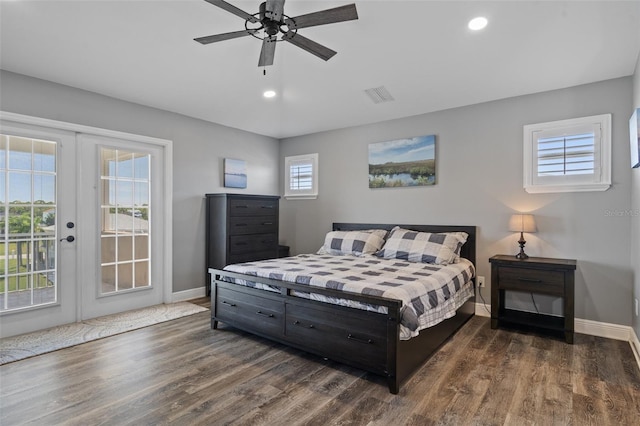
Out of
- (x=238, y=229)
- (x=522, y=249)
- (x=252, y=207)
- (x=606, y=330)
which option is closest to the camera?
(x=606, y=330)

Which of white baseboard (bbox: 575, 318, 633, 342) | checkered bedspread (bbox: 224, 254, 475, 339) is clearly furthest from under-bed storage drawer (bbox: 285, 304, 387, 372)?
white baseboard (bbox: 575, 318, 633, 342)

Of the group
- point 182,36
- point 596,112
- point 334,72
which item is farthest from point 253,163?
point 596,112

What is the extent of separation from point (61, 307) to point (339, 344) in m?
3.00

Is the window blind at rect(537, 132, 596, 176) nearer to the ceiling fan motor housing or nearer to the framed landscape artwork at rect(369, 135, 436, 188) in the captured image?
the framed landscape artwork at rect(369, 135, 436, 188)

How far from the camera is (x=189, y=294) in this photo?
4699 mm

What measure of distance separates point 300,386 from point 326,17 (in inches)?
93.6

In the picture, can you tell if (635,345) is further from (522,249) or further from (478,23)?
(478,23)

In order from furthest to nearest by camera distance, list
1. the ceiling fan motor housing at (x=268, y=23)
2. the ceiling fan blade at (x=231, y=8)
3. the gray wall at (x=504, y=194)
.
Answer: the gray wall at (x=504, y=194) < the ceiling fan motor housing at (x=268, y=23) < the ceiling fan blade at (x=231, y=8)

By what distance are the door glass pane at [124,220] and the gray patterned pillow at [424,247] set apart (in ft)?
9.71

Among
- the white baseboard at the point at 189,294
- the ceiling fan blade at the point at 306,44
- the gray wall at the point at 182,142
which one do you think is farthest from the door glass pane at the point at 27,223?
the ceiling fan blade at the point at 306,44

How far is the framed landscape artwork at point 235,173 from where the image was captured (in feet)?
16.9

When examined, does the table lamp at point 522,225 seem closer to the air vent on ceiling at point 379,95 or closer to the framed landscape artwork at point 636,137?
the framed landscape artwork at point 636,137

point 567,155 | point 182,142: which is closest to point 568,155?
point 567,155

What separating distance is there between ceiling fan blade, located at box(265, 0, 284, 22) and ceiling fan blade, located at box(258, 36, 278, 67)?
18cm
